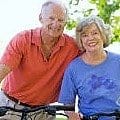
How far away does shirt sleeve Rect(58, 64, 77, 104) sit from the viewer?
10.5 ft

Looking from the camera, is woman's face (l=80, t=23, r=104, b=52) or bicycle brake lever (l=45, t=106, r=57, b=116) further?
woman's face (l=80, t=23, r=104, b=52)

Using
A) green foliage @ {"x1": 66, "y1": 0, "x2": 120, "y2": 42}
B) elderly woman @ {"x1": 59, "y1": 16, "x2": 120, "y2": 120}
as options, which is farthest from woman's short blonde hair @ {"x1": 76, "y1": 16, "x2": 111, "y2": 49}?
green foliage @ {"x1": 66, "y1": 0, "x2": 120, "y2": 42}

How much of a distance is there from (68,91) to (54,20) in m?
0.53

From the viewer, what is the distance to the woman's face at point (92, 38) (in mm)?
3191

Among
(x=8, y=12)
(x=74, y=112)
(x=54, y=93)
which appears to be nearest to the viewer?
(x=74, y=112)

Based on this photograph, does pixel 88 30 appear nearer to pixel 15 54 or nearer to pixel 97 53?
pixel 97 53

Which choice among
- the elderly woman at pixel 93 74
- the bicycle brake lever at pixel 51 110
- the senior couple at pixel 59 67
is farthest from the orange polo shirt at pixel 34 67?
the bicycle brake lever at pixel 51 110

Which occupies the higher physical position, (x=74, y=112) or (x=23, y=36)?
(x=23, y=36)

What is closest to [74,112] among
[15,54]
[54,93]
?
[54,93]

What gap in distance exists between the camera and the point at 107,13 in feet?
22.9

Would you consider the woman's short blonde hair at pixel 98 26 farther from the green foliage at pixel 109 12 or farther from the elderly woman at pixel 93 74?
A: the green foliage at pixel 109 12

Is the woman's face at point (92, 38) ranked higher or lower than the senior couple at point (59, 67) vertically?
higher

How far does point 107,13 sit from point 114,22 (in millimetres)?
179

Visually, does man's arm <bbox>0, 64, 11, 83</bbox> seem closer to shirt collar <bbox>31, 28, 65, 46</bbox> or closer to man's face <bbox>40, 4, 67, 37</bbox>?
shirt collar <bbox>31, 28, 65, 46</bbox>
